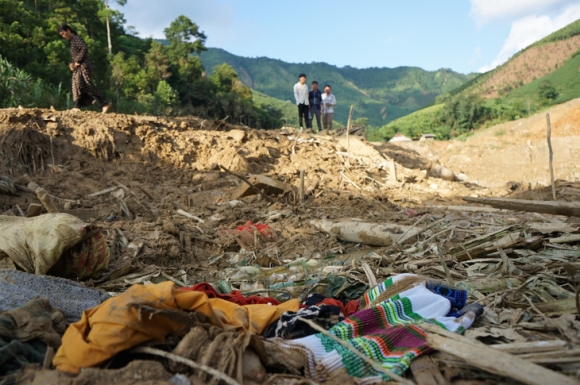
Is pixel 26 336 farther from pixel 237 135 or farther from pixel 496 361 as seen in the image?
pixel 237 135

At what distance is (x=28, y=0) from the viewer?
27234 millimetres

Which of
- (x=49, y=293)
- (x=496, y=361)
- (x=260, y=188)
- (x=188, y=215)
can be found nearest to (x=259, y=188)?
(x=260, y=188)

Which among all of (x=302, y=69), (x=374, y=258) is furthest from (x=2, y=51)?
(x=302, y=69)

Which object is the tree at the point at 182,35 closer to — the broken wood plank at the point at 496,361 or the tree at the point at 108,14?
the tree at the point at 108,14

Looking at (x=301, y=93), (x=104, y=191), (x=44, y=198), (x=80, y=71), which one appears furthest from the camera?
(x=301, y=93)

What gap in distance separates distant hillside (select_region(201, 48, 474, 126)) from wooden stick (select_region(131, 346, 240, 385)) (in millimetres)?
108205

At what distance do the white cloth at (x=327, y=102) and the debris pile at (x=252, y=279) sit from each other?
513cm

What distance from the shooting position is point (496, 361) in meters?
1.63

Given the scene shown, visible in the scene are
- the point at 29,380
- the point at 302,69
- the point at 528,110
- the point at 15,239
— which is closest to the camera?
the point at 29,380

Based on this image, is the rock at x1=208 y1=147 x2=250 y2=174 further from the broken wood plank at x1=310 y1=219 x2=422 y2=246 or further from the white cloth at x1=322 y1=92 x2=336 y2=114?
the white cloth at x1=322 y1=92 x2=336 y2=114

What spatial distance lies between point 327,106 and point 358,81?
14199 centimetres

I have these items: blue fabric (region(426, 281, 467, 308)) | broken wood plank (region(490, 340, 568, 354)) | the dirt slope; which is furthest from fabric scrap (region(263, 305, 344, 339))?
the dirt slope

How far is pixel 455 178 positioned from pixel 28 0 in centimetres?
2860

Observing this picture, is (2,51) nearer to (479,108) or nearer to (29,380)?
(29,380)
